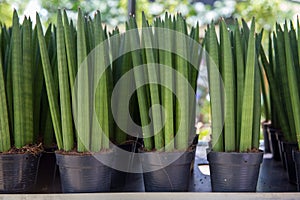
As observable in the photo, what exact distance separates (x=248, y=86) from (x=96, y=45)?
30 cm

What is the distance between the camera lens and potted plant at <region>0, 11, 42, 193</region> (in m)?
0.60

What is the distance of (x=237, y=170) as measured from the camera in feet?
1.94

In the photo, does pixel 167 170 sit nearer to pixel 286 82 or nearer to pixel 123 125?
pixel 123 125

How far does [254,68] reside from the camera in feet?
2.01

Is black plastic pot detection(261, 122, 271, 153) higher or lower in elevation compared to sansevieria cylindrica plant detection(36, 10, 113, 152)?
lower

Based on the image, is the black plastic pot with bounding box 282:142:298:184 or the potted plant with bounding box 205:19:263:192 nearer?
the potted plant with bounding box 205:19:263:192

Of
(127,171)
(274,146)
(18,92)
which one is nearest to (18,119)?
(18,92)

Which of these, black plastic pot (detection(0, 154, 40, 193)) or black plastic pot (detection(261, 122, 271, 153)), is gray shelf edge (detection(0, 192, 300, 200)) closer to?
black plastic pot (detection(0, 154, 40, 193))

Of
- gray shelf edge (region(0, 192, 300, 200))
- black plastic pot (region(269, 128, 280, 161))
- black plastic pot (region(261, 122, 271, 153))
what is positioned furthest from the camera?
black plastic pot (region(261, 122, 271, 153))

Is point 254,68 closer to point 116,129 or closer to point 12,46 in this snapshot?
point 116,129

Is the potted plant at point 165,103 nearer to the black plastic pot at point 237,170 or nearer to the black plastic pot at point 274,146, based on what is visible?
the black plastic pot at point 237,170

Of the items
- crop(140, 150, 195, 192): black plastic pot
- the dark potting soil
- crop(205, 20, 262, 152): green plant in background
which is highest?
crop(205, 20, 262, 152): green plant in background

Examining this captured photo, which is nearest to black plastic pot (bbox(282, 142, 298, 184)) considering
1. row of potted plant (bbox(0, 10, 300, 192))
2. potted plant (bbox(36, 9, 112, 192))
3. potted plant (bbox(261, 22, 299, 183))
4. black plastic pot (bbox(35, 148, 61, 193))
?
potted plant (bbox(261, 22, 299, 183))

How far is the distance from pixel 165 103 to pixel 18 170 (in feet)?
1.03
